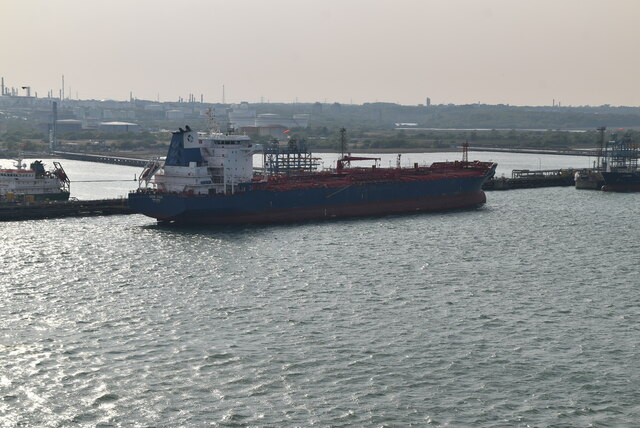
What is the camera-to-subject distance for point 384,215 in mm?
69875

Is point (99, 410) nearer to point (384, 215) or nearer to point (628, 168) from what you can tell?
point (384, 215)

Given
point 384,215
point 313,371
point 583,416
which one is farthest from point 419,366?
point 384,215

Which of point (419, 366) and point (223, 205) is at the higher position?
point (223, 205)

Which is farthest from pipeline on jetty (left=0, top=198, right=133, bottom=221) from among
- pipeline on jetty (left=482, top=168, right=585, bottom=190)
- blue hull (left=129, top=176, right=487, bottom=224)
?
pipeline on jetty (left=482, top=168, right=585, bottom=190)

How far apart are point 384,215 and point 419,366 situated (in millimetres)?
40864

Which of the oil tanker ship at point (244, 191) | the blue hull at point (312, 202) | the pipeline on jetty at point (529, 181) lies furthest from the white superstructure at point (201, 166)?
the pipeline on jetty at point (529, 181)

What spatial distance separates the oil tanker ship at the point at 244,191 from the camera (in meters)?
60.7

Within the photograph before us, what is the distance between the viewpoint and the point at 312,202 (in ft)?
216

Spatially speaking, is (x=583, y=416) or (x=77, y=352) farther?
(x=77, y=352)

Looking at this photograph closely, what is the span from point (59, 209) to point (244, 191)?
49.5 ft

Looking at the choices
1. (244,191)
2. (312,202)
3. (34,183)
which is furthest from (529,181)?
(34,183)

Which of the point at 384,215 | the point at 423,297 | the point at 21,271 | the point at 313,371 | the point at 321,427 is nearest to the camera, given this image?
the point at 321,427

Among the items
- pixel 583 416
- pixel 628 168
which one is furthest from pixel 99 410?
pixel 628 168

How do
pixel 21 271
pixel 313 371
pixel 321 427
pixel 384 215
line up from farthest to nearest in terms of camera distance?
pixel 384 215 → pixel 21 271 → pixel 313 371 → pixel 321 427
